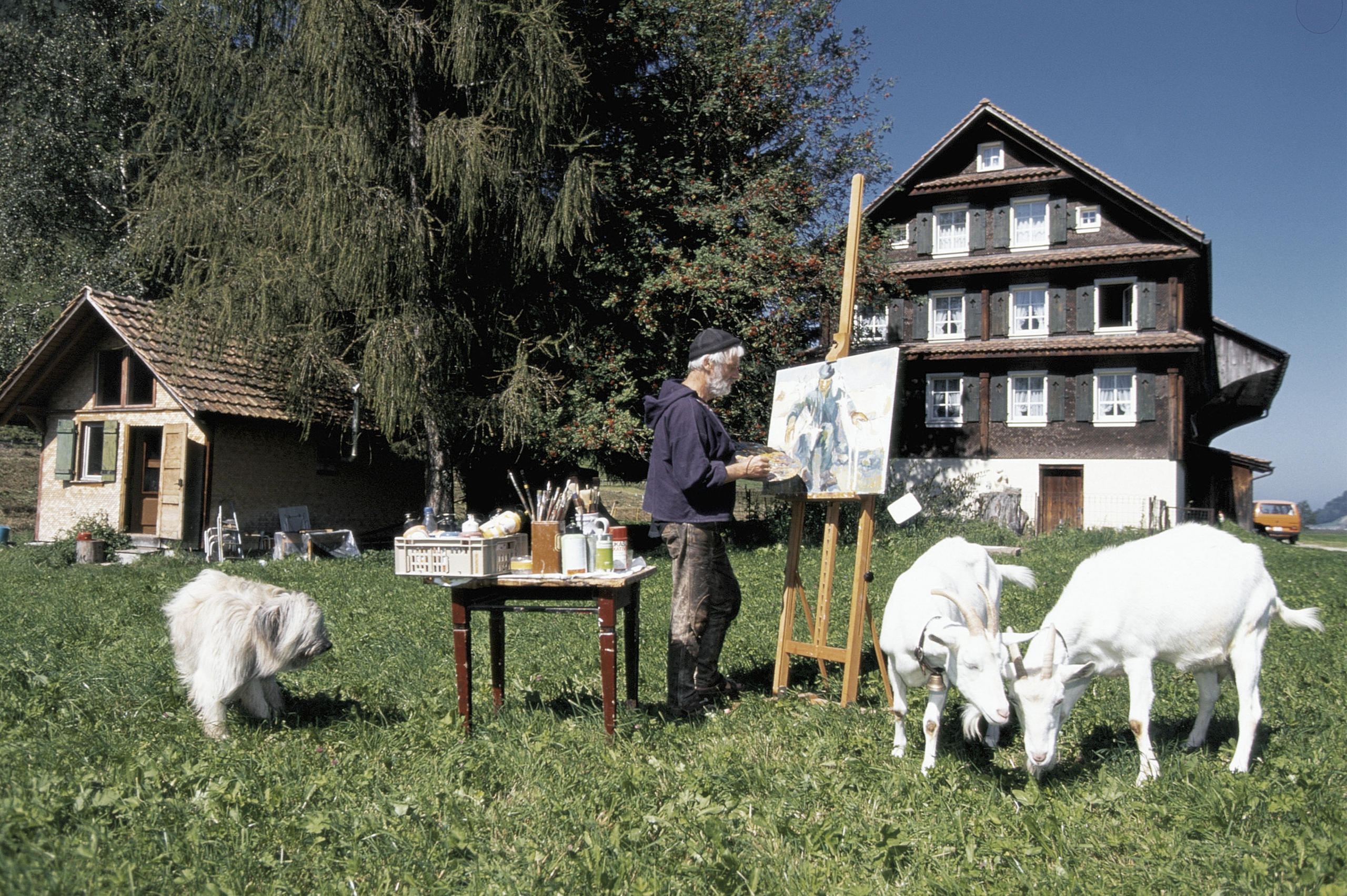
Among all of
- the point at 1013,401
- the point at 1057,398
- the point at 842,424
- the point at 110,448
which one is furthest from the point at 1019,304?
the point at 110,448

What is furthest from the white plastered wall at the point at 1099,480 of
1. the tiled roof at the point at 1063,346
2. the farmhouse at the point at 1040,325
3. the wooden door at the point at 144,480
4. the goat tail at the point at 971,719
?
the goat tail at the point at 971,719

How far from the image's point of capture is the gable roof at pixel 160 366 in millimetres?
15609

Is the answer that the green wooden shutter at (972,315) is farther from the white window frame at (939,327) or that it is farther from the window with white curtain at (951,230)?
the window with white curtain at (951,230)

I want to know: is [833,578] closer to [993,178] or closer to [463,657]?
[463,657]

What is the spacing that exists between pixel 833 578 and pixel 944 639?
1.81m

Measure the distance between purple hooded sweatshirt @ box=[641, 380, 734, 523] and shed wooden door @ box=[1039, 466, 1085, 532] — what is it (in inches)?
849

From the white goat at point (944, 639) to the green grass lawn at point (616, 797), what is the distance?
1.07ft

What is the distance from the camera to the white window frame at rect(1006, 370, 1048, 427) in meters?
24.8

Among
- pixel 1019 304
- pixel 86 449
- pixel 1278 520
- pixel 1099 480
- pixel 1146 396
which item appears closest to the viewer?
pixel 86 449

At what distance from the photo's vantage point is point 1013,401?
25.2m

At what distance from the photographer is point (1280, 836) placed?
3443 millimetres

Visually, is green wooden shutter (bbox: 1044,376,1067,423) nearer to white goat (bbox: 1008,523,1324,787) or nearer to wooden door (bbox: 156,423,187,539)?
wooden door (bbox: 156,423,187,539)

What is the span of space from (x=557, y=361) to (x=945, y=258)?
1419 cm

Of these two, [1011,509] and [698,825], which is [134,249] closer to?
[698,825]
